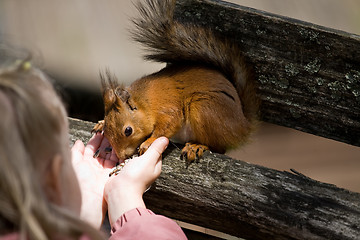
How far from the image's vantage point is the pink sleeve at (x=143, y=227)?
107 centimetres

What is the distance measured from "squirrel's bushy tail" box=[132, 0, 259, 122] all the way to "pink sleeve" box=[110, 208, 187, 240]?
0.56 metres

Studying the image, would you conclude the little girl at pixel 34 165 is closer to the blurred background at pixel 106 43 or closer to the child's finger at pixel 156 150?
the child's finger at pixel 156 150

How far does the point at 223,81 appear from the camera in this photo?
1.66 metres

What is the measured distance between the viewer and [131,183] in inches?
47.7

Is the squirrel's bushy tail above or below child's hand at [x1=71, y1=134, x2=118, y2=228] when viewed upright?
above

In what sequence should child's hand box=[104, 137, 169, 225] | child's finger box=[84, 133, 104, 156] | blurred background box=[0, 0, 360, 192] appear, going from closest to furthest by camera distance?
child's hand box=[104, 137, 169, 225] < child's finger box=[84, 133, 104, 156] < blurred background box=[0, 0, 360, 192]

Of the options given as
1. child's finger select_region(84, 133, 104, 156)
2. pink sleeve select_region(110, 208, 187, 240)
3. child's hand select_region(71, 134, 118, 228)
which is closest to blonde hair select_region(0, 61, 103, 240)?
pink sleeve select_region(110, 208, 187, 240)

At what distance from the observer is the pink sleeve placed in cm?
107

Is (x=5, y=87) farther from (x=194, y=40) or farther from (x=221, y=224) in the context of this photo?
(x=194, y=40)

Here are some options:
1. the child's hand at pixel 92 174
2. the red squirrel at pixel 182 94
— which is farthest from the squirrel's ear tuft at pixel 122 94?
the child's hand at pixel 92 174

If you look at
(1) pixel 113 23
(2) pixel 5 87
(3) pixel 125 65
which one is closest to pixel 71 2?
(1) pixel 113 23

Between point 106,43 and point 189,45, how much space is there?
128 cm

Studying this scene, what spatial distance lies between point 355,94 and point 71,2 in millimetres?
2084

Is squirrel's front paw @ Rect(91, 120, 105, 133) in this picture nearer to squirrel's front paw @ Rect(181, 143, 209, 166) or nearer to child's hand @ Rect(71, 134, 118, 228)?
child's hand @ Rect(71, 134, 118, 228)
